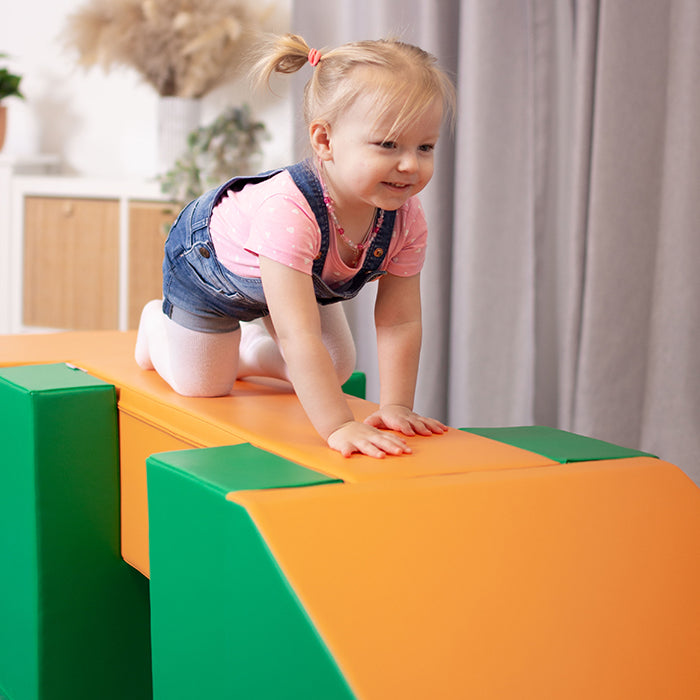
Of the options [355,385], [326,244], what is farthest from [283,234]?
[355,385]

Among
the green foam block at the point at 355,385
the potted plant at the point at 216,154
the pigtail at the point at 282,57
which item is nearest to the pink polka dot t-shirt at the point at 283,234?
the pigtail at the point at 282,57

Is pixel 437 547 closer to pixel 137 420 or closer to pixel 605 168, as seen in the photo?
pixel 137 420

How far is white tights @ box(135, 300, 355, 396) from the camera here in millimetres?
1124

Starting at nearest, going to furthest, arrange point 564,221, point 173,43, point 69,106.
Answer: point 564,221
point 173,43
point 69,106

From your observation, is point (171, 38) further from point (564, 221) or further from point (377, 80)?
point (377, 80)

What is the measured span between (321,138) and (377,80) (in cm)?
10

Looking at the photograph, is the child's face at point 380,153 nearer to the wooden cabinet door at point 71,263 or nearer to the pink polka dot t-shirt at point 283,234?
the pink polka dot t-shirt at point 283,234

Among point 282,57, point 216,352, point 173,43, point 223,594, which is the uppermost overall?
point 173,43

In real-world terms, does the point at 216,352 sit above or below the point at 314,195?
below

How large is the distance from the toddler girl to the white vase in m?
1.68

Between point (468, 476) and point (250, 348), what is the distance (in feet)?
1.78

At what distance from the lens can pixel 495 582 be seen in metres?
0.72

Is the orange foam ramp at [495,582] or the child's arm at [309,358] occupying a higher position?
the child's arm at [309,358]

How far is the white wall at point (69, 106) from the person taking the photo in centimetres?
311
